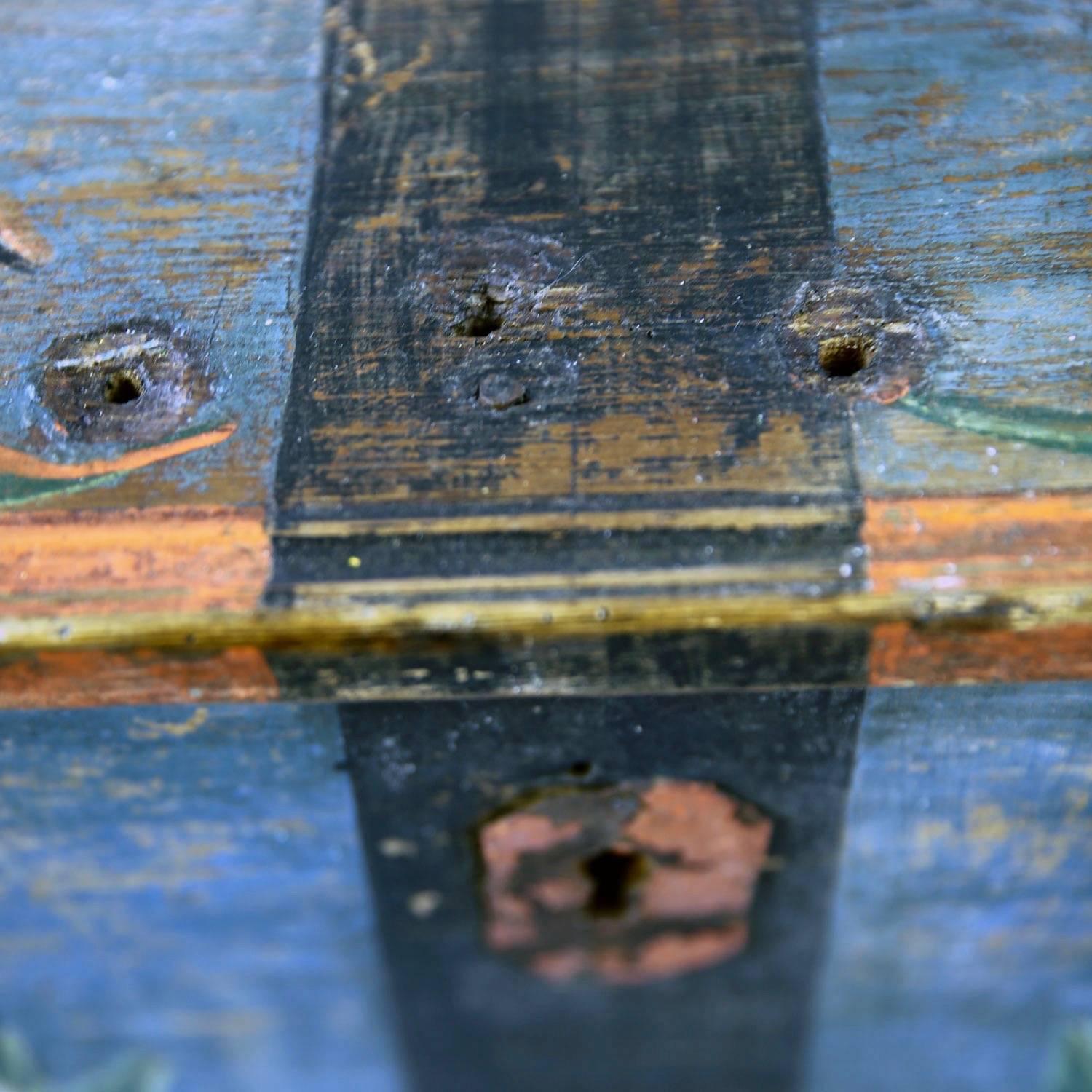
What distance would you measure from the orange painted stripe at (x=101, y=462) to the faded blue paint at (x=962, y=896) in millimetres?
392

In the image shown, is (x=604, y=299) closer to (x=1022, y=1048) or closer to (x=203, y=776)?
(x=203, y=776)

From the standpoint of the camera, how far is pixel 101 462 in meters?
0.58

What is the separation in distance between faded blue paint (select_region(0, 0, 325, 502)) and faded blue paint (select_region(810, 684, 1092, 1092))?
405 mm

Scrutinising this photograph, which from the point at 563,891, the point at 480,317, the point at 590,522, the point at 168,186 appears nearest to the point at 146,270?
the point at 168,186

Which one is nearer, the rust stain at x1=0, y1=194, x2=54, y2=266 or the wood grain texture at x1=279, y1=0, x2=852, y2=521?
the wood grain texture at x1=279, y1=0, x2=852, y2=521

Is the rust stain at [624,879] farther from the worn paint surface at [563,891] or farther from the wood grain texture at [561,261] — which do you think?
the wood grain texture at [561,261]

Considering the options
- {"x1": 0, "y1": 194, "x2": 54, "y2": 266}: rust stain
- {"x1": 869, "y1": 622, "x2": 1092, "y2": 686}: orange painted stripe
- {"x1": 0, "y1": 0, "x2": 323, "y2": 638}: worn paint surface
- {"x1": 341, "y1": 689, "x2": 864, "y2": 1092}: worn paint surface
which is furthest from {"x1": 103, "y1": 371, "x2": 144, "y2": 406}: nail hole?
{"x1": 869, "y1": 622, "x2": 1092, "y2": 686}: orange painted stripe

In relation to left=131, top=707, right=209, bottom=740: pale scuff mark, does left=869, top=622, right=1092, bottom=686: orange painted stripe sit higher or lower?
higher

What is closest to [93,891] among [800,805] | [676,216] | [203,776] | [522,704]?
[203,776]

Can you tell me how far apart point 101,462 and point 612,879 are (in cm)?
39

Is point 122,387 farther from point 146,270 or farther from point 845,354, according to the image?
point 845,354

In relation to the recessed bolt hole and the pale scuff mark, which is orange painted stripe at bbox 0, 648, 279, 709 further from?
the recessed bolt hole

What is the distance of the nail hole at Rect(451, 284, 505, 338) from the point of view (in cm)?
61

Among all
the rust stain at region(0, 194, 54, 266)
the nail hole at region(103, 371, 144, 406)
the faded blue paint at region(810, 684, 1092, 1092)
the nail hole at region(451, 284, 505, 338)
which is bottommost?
the faded blue paint at region(810, 684, 1092, 1092)
